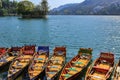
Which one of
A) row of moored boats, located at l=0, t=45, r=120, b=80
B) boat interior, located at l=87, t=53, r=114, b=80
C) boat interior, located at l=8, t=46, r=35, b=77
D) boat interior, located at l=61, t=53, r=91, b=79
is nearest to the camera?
boat interior, located at l=87, t=53, r=114, b=80

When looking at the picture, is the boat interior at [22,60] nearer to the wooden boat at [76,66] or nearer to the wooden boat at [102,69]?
the wooden boat at [76,66]

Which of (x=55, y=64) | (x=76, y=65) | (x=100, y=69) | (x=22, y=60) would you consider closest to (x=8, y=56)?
(x=22, y=60)

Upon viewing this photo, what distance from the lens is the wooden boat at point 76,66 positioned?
116ft

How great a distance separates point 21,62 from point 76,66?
10.6m

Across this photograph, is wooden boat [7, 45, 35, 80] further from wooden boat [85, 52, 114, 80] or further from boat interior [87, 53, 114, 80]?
boat interior [87, 53, 114, 80]

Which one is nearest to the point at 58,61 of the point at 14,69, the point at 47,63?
the point at 47,63

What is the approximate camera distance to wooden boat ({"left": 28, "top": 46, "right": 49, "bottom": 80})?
119 feet

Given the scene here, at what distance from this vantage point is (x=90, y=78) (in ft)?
112

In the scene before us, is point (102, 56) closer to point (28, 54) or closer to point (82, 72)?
point (82, 72)

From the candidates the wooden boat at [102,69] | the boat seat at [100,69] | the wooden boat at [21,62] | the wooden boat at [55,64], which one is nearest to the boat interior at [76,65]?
the wooden boat at [55,64]

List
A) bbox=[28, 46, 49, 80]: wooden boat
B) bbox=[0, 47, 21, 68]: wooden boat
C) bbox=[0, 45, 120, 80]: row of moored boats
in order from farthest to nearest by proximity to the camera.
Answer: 1. bbox=[0, 47, 21, 68]: wooden boat
2. bbox=[28, 46, 49, 80]: wooden boat
3. bbox=[0, 45, 120, 80]: row of moored boats

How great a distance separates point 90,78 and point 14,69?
13.5 m

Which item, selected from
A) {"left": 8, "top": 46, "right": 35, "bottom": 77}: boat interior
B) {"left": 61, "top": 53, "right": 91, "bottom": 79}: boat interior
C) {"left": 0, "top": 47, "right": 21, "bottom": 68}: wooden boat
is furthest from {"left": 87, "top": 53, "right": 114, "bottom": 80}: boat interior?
{"left": 0, "top": 47, "right": 21, "bottom": 68}: wooden boat

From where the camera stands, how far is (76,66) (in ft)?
131
